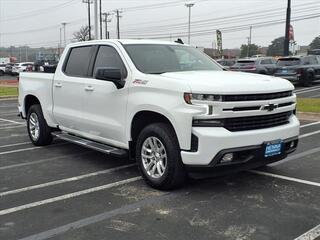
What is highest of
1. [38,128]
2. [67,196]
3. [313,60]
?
[313,60]

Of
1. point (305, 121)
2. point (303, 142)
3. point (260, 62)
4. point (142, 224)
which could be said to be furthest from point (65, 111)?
point (260, 62)

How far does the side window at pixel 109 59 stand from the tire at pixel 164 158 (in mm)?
957

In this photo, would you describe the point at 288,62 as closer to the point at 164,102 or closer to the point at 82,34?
the point at 164,102

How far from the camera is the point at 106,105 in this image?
6.61m

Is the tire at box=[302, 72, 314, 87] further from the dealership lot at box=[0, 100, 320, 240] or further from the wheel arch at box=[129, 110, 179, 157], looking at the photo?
the wheel arch at box=[129, 110, 179, 157]

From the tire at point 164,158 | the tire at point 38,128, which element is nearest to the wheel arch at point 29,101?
the tire at point 38,128

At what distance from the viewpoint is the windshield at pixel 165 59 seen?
6.41m

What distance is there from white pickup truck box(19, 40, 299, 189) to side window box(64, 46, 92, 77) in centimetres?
2

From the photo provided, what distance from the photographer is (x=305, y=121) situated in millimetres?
11445

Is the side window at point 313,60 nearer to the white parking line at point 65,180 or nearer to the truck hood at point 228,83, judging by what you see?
the white parking line at point 65,180

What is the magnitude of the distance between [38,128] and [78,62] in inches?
73.9

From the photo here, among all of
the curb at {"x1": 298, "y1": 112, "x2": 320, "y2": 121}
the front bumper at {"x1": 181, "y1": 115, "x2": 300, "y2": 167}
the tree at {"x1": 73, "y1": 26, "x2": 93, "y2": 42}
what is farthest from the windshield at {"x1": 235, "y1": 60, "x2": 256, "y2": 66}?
the tree at {"x1": 73, "y1": 26, "x2": 93, "y2": 42}

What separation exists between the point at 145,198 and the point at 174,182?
401 mm

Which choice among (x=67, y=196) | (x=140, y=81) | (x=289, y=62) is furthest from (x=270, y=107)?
(x=289, y=62)
